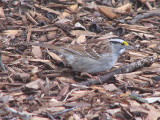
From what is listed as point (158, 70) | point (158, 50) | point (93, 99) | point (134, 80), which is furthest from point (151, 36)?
point (93, 99)

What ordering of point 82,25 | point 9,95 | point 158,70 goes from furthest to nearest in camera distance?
point 82,25, point 158,70, point 9,95

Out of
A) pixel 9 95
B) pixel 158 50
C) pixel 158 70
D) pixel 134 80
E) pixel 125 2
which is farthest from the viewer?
pixel 125 2

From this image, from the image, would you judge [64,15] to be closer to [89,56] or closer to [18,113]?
[89,56]

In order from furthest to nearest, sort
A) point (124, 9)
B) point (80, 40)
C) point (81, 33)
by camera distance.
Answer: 1. point (124, 9)
2. point (81, 33)
3. point (80, 40)

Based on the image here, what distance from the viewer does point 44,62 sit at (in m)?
5.90

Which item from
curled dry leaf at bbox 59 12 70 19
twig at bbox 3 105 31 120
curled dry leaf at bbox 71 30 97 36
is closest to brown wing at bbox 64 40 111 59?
curled dry leaf at bbox 71 30 97 36

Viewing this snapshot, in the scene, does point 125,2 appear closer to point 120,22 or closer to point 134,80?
Result: point 120,22

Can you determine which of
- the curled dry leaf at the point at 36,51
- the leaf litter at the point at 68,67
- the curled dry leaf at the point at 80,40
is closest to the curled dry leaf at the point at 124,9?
the leaf litter at the point at 68,67

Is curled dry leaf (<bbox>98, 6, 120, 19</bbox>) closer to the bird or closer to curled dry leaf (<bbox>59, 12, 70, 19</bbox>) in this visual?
curled dry leaf (<bbox>59, 12, 70, 19</bbox>)

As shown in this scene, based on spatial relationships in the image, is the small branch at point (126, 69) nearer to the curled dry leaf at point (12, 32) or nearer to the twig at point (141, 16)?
the twig at point (141, 16)

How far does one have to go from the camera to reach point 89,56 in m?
5.95

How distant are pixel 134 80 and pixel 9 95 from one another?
1941 millimetres

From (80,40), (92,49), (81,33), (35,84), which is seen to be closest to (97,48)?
(92,49)

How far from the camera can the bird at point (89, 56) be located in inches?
231
